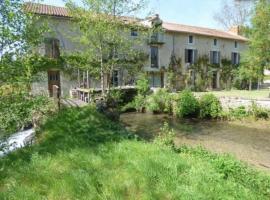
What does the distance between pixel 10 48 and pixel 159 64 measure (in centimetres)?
2540

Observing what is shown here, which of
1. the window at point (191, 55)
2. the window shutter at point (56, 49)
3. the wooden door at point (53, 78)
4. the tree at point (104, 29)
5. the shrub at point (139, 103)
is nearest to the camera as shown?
the tree at point (104, 29)

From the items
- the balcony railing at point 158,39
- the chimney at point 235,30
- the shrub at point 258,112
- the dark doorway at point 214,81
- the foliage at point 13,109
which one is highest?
the chimney at point 235,30

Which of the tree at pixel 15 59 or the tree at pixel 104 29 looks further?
the tree at pixel 104 29

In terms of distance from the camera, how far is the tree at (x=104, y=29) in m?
15.8

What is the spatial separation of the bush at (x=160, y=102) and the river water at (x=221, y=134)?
54.2 inches

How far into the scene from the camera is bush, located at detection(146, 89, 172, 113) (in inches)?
820

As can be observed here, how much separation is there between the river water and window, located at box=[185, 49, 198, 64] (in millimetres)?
14801

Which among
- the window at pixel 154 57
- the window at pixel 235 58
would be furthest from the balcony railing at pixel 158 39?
the window at pixel 235 58

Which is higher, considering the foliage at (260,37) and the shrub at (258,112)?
the foliage at (260,37)

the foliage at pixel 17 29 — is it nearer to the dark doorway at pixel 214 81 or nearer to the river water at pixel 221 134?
the river water at pixel 221 134

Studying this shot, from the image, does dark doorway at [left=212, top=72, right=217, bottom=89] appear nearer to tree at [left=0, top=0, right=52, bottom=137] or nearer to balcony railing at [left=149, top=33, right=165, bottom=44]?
balcony railing at [left=149, top=33, right=165, bottom=44]

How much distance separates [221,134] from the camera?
14.2 metres

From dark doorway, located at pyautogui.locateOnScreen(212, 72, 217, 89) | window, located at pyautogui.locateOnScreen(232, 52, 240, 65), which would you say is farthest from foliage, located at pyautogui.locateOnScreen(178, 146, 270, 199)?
window, located at pyautogui.locateOnScreen(232, 52, 240, 65)

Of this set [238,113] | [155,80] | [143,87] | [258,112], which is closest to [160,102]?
[143,87]
